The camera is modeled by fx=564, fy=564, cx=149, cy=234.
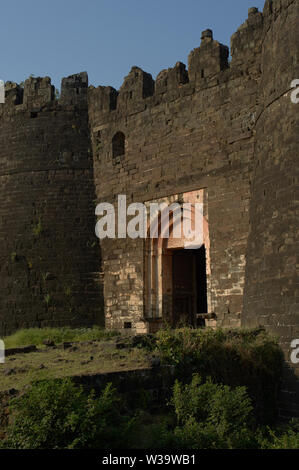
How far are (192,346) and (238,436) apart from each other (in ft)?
6.09

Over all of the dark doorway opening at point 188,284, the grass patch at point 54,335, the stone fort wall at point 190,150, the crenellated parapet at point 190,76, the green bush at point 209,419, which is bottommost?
the green bush at point 209,419

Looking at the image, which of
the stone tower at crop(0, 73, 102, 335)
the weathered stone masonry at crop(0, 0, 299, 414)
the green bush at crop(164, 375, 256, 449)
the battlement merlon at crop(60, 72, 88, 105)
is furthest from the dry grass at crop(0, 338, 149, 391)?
the battlement merlon at crop(60, 72, 88, 105)

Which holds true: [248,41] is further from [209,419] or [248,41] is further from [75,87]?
[209,419]

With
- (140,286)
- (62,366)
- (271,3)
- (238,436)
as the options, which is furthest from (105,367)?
(271,3)

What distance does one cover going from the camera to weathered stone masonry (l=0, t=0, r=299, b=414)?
9.74 meters

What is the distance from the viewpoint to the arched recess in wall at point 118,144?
14820 millimetres

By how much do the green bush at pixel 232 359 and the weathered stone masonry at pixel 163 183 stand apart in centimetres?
33

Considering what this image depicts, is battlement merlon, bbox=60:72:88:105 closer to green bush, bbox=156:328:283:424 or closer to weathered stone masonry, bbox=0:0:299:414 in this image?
weathered stone masonry, bbox=0:0:299:414

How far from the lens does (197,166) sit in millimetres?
12562

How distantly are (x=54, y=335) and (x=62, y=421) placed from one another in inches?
298

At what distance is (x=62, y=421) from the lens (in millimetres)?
5391

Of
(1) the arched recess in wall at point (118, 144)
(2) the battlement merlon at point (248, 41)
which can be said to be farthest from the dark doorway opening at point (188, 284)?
(2) the battlement merlon at point (248, 41)

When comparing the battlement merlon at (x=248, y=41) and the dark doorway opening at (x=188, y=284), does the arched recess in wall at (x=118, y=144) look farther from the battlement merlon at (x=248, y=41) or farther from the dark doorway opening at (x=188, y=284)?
the battlement merlon at (x=248, y=41)

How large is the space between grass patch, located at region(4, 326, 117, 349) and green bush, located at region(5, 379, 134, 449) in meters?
6.60
